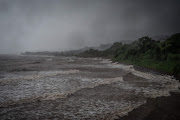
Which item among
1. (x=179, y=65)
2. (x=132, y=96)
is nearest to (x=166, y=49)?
(x=179, y=65)

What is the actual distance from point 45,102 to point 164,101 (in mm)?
9954

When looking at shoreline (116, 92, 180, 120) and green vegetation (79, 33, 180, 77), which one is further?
green vegetation (79, 33, 180, 77)

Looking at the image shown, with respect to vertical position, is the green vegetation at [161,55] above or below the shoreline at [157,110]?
above

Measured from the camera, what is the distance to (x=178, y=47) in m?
37.7

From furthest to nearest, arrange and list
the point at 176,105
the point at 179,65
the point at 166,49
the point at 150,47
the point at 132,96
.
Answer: the point at 150,47, the point at 166,49, the point at 179,65, the point at 132,96, the point at 176,105

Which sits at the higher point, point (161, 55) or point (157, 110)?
point (161, 55)

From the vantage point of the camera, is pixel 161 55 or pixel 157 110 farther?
pixel 161 55

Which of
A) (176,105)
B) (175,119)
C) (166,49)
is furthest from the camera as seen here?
(166,49)

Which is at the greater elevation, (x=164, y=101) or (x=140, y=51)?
(x=140, y=51)

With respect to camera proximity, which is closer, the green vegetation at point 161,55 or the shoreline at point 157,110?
the shoreline at point 157,110

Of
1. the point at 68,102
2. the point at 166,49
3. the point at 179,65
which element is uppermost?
the point at 166,49

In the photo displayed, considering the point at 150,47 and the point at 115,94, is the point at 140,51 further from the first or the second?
the point at 115,94

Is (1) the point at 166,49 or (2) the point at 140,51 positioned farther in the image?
(2) the point at 140,51

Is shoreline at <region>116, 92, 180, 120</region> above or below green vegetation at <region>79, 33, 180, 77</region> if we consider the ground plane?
below
